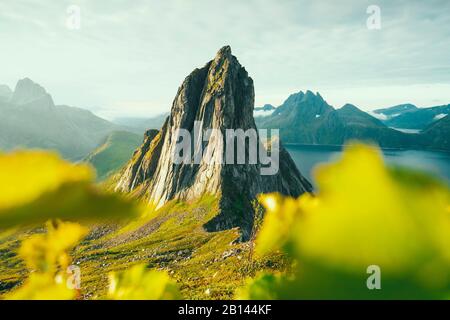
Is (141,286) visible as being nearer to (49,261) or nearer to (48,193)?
(49,261)

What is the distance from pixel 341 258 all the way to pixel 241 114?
126 meters

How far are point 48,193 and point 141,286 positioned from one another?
0.58m

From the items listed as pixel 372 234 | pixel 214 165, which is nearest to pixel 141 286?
pixel 372 234

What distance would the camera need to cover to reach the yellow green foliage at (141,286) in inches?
66.5

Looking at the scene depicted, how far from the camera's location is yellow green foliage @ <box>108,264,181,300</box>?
169cm

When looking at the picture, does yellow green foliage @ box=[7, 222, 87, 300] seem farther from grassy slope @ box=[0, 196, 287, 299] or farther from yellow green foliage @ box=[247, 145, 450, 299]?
grassy slope @ box=[0, 196, 287, 299]

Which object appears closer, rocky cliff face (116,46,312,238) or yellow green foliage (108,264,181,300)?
yellow green foliage (108,264,181,300)

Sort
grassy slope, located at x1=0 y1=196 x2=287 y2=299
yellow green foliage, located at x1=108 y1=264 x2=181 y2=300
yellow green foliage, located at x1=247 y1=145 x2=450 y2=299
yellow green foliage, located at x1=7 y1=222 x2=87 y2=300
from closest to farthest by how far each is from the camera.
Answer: yellow green foliage, located at x1=247 y1=145 x2=450 y2=299
yellow green foliage, located at x1=7 y1=222 x2=87 y2=300
yellow green foliage, located at x1=108 y1=264 x2=181 y2=300
grassy slope, located at x1=0 y1=196 x2=287 y2=299

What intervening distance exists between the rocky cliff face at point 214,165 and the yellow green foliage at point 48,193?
100 m

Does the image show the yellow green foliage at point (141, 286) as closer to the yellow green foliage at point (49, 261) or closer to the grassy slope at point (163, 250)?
the yellow green foliage at point (49, 261)

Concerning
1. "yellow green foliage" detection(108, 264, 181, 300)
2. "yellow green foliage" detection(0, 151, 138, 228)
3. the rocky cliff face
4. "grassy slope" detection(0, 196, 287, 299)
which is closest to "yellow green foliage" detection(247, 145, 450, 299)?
"yellow green foliage" detection(108, 264, 181, 300)

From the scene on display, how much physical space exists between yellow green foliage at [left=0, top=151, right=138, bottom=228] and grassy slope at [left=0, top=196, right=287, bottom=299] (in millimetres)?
47359
